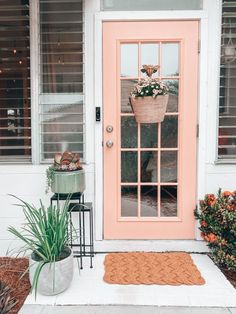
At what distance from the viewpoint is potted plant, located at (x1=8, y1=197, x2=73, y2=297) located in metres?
2.41

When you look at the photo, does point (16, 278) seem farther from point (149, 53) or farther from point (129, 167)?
point (149, 53)

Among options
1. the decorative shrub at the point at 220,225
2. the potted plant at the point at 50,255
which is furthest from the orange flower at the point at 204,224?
the potted plant at the point at 50,255

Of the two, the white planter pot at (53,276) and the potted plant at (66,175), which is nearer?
the white planter pot at (53,276)

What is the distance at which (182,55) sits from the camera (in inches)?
123

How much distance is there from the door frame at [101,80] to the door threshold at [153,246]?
71mm

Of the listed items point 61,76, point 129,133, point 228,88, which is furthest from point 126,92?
point 228,88

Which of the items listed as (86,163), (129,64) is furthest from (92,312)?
(129,64)

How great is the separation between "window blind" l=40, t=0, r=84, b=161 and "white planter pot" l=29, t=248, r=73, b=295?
3.63 feet

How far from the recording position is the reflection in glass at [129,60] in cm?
317

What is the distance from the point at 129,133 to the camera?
10.6 feet

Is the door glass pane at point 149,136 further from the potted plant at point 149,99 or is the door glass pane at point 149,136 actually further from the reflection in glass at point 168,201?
the reflection in glass at point 168,201

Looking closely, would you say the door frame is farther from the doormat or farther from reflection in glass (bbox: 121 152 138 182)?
the doormat

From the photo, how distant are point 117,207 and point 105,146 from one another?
1.87 feet


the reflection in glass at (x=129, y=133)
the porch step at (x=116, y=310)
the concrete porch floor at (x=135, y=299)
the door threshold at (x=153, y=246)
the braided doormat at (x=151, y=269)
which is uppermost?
the reflection in glass at (x=129, y=133)
